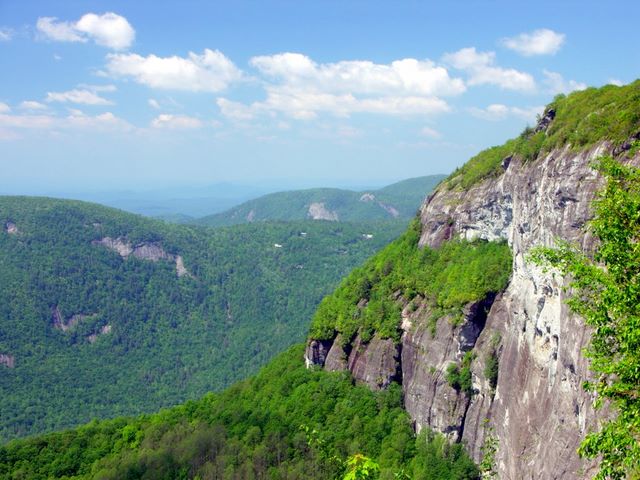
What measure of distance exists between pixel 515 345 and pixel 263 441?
1307 inches

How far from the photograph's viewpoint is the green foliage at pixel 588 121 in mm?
33812

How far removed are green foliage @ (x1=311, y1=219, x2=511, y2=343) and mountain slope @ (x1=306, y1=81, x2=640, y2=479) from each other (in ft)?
0.68

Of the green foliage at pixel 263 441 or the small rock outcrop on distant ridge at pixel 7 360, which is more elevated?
the green foliage at pixel 263 441

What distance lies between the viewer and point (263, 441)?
196ft

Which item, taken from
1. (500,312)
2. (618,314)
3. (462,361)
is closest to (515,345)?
(500,312)

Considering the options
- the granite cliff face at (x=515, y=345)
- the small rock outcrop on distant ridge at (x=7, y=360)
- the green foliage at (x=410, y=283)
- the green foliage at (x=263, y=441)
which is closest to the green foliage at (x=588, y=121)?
the granite cliff face at (x=515, y=345)

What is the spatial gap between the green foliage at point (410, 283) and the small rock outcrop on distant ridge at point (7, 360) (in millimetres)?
154718

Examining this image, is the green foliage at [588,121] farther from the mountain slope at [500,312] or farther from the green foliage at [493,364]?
the green foliage at [493,364]

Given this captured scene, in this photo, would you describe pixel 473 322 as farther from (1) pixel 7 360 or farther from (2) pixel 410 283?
(1) pixel 7 360

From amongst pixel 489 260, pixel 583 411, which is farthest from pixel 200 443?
pixel 583 411

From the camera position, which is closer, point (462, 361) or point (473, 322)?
point (473, 322)

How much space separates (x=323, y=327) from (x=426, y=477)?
1139 inches

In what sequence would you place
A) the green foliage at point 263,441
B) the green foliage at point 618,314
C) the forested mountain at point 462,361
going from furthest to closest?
the green foliage at point 263,441 → the forested mountain at point 462,361 → the green foliage at point 618,314

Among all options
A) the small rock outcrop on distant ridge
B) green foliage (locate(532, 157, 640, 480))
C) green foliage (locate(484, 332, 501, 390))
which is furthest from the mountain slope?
the small rock outcrop on distant ridge
